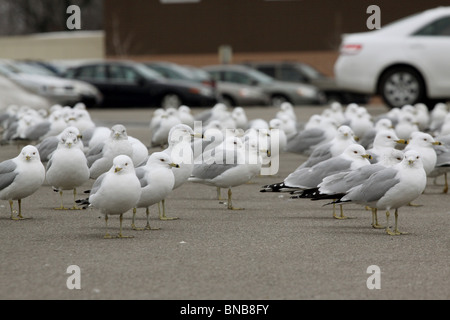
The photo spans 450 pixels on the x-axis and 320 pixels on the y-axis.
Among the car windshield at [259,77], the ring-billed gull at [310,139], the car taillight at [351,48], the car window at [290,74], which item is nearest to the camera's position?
the ring-billed gull at [310,139]

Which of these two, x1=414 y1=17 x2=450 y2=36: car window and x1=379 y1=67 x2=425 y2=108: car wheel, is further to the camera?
x1=379 y1=67 x2=425 y2=108: car wheel

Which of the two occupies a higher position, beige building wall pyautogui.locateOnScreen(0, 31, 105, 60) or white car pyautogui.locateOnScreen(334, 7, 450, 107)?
beige building wall pyautogui.locateOnScreen(0, 31, 105, 60)

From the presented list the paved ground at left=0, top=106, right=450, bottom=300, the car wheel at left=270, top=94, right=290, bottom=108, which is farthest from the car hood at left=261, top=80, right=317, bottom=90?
the paved ground at left=0, top=106, right=450, bottom=300

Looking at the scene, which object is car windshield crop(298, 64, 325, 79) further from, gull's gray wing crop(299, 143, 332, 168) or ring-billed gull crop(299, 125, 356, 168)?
gull's gray wing crop(299, 143, 332, 168)

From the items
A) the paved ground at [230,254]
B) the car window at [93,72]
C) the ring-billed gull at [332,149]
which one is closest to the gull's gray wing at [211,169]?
the paved ground at [230,254]

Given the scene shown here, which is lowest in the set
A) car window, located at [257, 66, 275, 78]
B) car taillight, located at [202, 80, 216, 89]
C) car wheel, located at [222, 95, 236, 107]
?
car wheel, located at [222, 95, 236, 107]

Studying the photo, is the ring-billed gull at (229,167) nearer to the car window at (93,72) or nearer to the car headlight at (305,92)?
the car window at (93,72)

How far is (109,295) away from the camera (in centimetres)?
640

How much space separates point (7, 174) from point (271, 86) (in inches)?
1136

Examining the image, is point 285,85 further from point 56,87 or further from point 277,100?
point 56,87

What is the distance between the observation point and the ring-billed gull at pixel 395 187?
9148 mm

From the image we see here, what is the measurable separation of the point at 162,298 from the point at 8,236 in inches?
114

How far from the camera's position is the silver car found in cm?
3791

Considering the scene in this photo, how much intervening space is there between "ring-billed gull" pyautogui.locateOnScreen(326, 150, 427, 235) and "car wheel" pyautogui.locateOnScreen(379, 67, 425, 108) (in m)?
11.0
